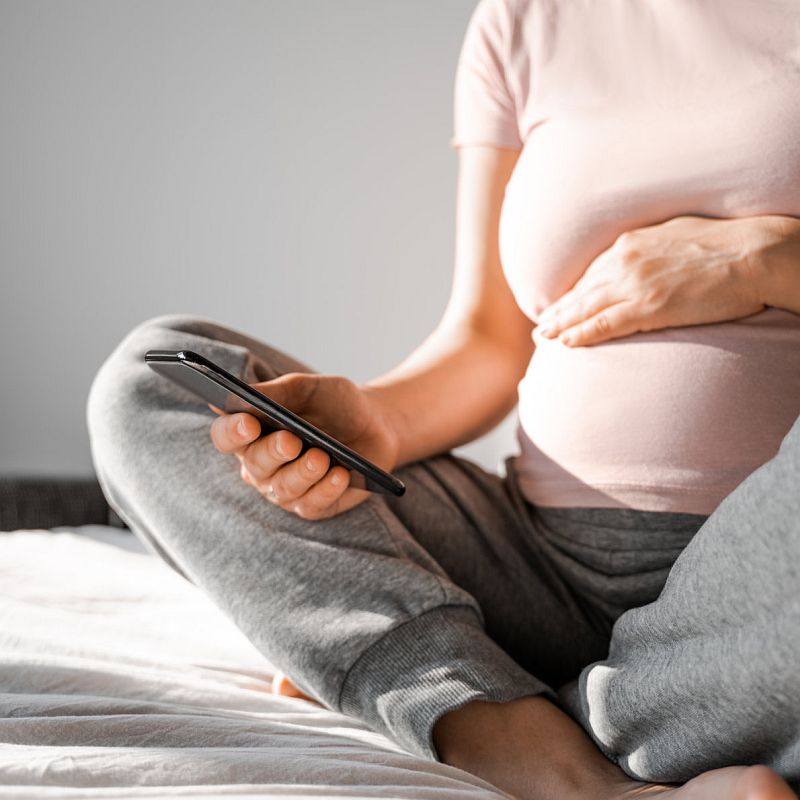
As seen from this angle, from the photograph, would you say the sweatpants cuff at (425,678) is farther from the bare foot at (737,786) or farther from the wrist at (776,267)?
the wrist at (776,267)

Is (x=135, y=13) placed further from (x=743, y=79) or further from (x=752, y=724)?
(x=752, y=724)

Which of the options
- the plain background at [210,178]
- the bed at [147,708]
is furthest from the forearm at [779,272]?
the plain background at [210,178]

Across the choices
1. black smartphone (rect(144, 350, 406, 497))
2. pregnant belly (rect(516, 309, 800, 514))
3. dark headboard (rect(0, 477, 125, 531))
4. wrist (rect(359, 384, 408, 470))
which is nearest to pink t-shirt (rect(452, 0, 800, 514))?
pregnant belly (rect(516, 309, 800, 514))

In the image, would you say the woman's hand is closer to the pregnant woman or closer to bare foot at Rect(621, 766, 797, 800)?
the pregnant woman

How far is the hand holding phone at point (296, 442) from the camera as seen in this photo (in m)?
0.73

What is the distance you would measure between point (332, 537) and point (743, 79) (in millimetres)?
533

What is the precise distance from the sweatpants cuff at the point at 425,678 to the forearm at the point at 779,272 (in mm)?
356

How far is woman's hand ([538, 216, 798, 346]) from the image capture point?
2.77 feet

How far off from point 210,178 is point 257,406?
1925 millimetres

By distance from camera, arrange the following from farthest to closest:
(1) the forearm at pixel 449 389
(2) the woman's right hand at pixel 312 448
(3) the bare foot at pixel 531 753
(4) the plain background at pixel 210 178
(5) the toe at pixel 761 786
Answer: (4) the plain background at pixel 210 178 < (1) the forearm at pixel 449 389 < (2) the woman's right hand at pixel 312 448 < (3) the bare foot at pixel 531 753 < (5) the toe at pixel 761 786

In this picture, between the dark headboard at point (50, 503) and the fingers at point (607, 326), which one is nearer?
the fingers at point (607, 326)

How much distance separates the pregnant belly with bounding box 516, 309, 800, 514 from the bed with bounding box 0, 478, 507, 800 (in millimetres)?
286

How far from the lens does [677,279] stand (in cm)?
86

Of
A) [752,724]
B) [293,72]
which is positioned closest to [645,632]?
[752,724]
